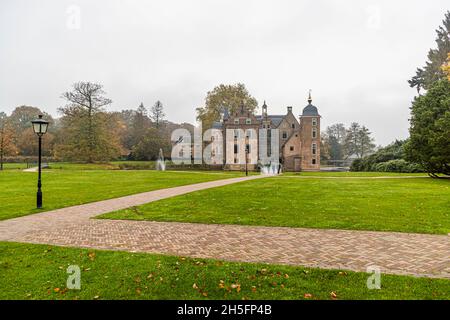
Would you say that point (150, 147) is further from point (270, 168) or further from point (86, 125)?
point (270, 168)

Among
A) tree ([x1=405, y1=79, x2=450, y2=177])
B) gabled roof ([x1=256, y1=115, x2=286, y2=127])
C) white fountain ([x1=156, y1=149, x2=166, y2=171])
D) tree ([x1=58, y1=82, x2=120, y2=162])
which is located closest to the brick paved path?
tree ([x1=405, y1=79, x2=450, y2=177])

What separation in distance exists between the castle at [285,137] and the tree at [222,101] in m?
3.09

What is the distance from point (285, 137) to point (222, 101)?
14875 millimetres

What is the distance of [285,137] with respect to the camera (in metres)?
55.1

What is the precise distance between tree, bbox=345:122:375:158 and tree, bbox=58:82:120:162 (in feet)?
219

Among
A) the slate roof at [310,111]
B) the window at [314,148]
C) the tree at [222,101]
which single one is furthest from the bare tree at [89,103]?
the window at [314,148]

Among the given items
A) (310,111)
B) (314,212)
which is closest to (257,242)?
(314,212)

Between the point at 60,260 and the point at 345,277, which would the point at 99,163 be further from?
the point at 345,277

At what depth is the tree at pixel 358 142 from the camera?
85.2 m

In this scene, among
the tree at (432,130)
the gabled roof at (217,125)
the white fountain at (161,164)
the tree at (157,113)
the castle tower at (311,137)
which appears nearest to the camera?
the tree at (432,130)

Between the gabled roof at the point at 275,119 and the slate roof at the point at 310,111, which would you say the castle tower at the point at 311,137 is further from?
the gabled roof at the point at 275,119

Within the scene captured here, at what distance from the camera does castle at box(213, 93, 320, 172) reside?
173 ft
